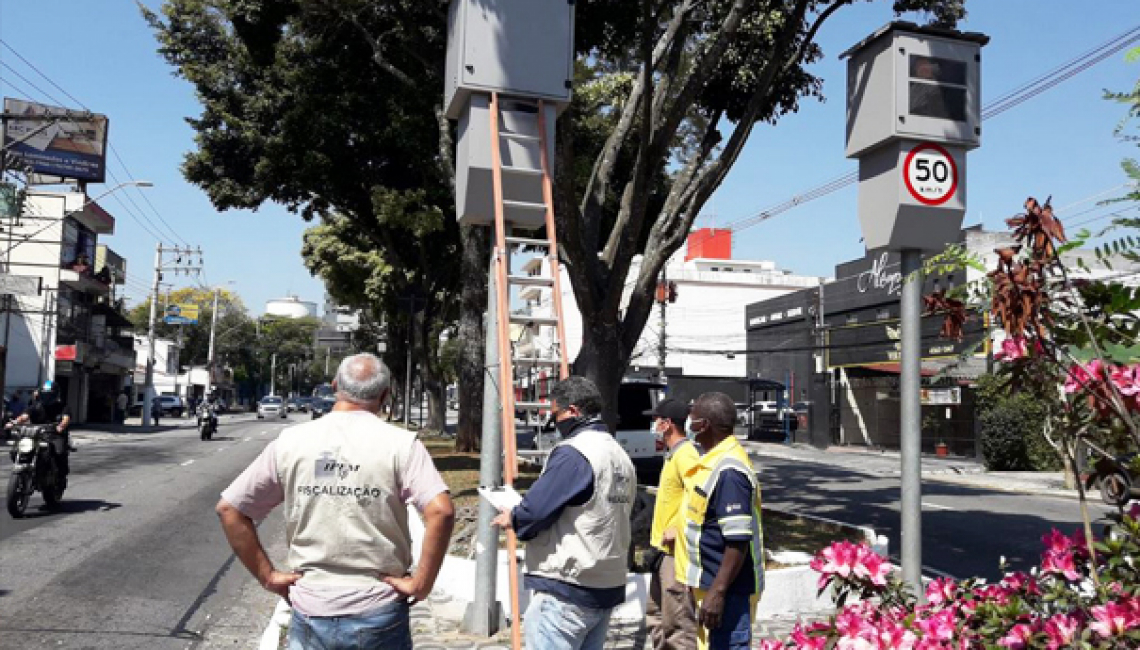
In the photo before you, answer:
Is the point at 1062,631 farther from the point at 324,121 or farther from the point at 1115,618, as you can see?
the point at 324,121

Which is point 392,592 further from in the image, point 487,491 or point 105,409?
point 105,409

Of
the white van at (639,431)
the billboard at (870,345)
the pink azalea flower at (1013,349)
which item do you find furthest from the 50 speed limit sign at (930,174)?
the billboard at (870,345)

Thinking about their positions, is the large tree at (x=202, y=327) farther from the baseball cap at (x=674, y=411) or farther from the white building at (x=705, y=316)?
the baseball cap at (x=674, y=411)

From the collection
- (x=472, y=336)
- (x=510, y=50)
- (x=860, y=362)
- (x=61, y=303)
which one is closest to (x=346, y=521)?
(x=510, y=50)

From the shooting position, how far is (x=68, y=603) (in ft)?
24.9

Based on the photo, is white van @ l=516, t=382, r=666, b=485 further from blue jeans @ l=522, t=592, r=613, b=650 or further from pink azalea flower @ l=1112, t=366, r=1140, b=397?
pink azalea flower @ l=1112, t=366, r=1140, b=397

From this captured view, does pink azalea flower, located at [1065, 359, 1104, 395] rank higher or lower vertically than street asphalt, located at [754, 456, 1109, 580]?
higher

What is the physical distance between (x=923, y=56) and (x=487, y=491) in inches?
128

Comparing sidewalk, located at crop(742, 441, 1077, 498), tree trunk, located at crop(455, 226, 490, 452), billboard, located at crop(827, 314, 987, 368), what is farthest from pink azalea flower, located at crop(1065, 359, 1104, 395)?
billboard, located at crop(827, 314, 987, 368)

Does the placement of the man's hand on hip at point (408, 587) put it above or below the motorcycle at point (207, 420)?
above

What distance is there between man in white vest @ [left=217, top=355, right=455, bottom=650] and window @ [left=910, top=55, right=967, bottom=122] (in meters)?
3.31

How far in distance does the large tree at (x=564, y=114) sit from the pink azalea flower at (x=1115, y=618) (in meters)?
6.66

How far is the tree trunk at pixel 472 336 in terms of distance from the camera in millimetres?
17469

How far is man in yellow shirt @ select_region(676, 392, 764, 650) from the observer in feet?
14.2
